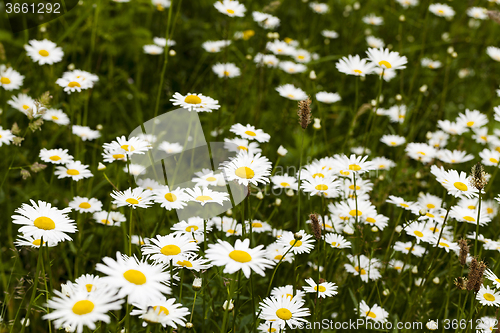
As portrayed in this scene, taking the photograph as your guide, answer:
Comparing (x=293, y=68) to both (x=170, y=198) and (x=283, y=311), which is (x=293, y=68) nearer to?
(x=170, y=198)

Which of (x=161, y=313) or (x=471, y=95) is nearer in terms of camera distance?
(x=161, y=313)

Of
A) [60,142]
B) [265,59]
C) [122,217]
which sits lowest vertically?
[60,142]

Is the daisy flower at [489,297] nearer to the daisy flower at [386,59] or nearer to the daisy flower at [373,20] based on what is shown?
the daisy flower at [386,59]

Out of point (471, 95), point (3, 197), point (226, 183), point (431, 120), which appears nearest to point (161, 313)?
point (226, 183)

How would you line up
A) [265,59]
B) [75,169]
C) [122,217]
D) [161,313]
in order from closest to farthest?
[161,313], [122,217], [75,169], [265,59]

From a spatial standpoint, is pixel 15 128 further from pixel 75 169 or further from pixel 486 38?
pixel 486 38

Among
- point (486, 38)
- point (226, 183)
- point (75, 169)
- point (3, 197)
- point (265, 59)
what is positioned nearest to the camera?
point (226, 183)

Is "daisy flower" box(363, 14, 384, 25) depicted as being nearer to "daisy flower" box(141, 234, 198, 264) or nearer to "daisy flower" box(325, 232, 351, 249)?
"daisy flower" box(325, 232, 351, 249)

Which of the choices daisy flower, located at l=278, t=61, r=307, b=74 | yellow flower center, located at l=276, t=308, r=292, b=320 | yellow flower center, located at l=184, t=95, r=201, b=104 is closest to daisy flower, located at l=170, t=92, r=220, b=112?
yellow flower center, located at l=184, t=95, r=201, b=104
